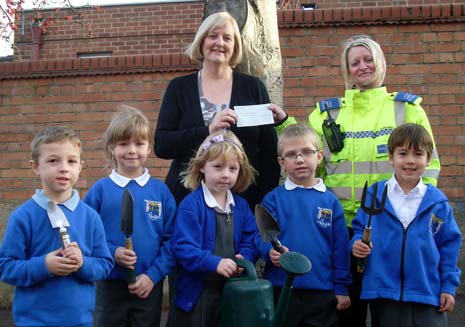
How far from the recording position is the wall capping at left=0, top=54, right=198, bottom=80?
19.1 ft

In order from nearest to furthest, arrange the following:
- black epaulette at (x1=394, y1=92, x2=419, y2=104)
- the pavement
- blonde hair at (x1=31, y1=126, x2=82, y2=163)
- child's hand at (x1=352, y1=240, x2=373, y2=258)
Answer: blonde hair at (x1=31, y1=126, x2=82, y2=163) < child's hand at (x1=352, y1=240, x2=373, y2=258) < black epaulette at (x1=394, y1=92, x2=419, y2=104) < the pavement

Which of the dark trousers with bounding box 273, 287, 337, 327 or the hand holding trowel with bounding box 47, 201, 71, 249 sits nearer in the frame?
the hand holding trowel with bounding box 47, 201, 71, 249

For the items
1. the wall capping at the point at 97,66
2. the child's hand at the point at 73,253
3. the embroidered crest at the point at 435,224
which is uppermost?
the wall capping at the point at 97,66

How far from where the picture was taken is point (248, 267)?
2.54 m

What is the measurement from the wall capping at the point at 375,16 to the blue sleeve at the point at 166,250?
3045 mm

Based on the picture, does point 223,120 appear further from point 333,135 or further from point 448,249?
point 448,249

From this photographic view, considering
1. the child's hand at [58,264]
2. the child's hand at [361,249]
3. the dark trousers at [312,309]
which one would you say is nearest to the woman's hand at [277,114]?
the child's hand at [361,249]

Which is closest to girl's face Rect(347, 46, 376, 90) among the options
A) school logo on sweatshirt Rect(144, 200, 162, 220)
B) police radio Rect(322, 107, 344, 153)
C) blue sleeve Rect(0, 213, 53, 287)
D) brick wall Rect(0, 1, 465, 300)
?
police radio Rect(322, 107, 344, 153)

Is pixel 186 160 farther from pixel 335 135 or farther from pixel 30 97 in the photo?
pixel 30 97

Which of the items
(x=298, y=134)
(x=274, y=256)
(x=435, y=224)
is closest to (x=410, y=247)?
(x=435, y=224)

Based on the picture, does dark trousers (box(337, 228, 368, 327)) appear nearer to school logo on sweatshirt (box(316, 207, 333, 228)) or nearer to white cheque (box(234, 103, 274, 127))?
school logo on sweatshirt (box(316, 207, 333, 228))

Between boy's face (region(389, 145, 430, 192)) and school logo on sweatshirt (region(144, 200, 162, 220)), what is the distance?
1184 millimetres

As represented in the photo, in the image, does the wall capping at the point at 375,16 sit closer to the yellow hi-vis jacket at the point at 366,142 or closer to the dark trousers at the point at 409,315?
the yellow hi-vis jacket at the point at 366,142

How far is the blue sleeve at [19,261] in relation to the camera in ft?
7.72
